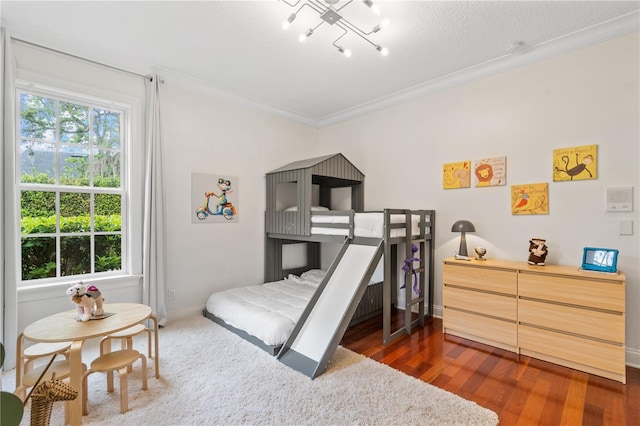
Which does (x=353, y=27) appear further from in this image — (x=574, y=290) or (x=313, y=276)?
(x=313, y=276)

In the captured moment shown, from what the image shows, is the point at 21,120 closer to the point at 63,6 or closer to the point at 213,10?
the point at 63,6

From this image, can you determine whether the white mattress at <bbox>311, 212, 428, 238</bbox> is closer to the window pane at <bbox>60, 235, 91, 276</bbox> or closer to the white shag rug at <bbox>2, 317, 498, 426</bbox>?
the white shag rug at <bbox>2, 317, 498, 426</bbox>

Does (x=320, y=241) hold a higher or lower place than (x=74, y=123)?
lower

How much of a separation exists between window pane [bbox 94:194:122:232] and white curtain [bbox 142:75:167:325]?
1.01 feet

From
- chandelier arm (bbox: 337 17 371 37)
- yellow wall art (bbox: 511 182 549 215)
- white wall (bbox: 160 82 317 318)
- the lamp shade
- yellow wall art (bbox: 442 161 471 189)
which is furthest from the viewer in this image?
white wall (bbox: 160 82 317 318)

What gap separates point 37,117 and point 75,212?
0.90 meters

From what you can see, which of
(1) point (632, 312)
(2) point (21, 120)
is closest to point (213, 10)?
(2) point (21, 120)

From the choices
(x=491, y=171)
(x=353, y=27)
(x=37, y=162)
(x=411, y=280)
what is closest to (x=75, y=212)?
(x=37, y=162)

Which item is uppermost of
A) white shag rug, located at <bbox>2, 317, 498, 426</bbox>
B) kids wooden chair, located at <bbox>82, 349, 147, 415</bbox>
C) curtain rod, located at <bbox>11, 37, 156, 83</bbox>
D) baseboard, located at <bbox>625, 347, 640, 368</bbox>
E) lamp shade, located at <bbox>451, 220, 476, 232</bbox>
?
curtain rod, located at <bbox>11, 37, 156, 83</bbox>

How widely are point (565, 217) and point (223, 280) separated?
12.0ft

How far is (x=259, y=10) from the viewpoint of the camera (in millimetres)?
2316

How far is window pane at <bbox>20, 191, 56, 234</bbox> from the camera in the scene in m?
2.69

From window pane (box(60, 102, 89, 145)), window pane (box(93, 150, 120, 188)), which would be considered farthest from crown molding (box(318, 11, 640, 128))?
window pane (box(60, 102, 89, 145))

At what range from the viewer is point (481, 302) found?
9.34 feet
